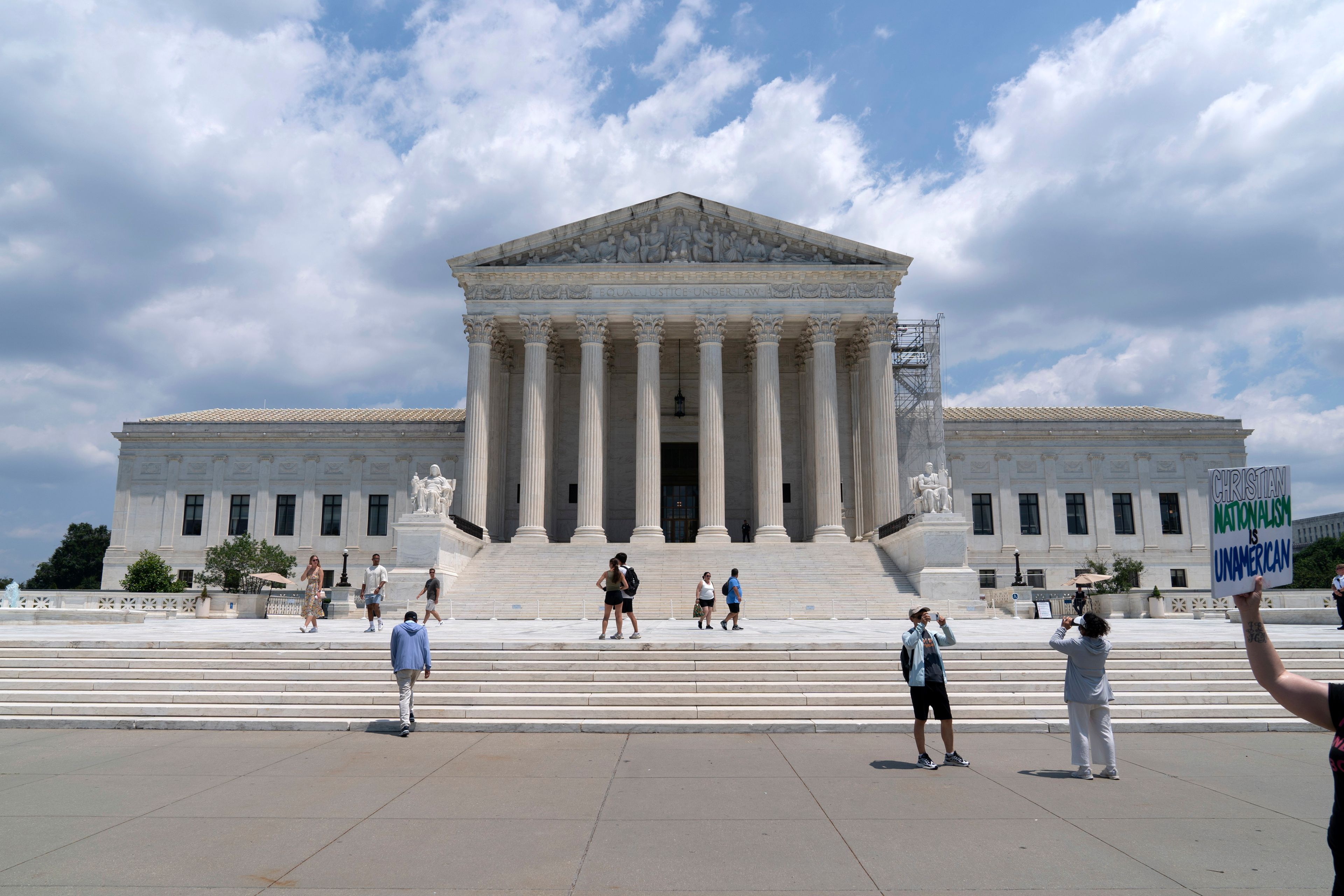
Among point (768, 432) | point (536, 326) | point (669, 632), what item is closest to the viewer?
point (669, 632)

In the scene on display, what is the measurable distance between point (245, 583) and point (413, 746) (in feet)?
129

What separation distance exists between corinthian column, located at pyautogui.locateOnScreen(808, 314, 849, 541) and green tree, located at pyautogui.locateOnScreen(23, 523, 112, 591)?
67368 mm

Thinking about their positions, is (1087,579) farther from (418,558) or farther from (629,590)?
(418,558)

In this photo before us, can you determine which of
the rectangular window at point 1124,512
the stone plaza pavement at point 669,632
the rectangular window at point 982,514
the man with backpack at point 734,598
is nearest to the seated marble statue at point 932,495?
the stone plaza pavement at point 669,632

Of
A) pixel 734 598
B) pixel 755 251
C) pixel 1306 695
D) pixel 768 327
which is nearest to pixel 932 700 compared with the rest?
pixel 1306 695

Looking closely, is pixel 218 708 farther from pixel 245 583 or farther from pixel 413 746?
pixel 245 583

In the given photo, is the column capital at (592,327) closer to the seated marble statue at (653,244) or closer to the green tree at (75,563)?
the seated marble statue at (653,244)

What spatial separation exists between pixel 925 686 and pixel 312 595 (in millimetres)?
17063

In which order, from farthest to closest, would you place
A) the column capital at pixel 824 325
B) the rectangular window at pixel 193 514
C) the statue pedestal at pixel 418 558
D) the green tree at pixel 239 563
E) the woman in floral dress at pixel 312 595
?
the rectangular window at pixel 193 514 < the green tree at pixel 239 563 < the column capital at pixel 824 325 < the statue pedestal at pixel 418 558 < the woman in floral dress at pixel 312 595

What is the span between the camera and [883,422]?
137ft

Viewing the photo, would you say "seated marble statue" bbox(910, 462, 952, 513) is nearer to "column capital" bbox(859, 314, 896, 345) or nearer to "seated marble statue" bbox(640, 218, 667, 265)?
"column capital" bbox(859, 314, 896, 345)

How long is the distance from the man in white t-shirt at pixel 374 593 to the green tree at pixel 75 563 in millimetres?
66505

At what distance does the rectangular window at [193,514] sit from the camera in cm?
5428

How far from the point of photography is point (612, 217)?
1698 inches
